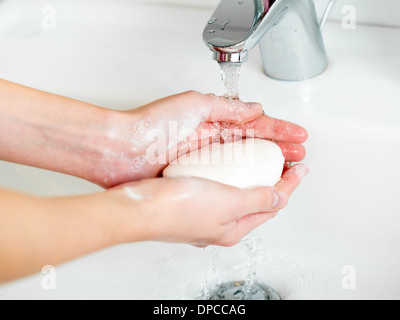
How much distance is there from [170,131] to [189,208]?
14cm

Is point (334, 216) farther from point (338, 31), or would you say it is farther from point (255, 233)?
point (338, 31)

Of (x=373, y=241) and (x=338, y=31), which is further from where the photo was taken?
(x=338, y=31)

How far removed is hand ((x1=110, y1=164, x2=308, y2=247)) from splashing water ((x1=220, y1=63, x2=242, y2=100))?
0.12m

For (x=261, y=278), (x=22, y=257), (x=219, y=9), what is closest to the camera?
(x=22, y=257)

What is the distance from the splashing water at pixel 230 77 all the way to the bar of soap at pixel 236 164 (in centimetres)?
5

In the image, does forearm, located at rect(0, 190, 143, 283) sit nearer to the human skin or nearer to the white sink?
the human skin

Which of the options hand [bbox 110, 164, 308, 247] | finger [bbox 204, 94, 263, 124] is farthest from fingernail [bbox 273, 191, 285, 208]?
finger [bbox 204, 94, 263, 124]

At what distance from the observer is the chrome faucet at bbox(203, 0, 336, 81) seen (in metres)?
0.60

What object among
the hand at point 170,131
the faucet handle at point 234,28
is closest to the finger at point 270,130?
the hand at point 170,131

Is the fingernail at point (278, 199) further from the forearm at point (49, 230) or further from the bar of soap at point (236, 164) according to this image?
the forearm at point (49, 230)

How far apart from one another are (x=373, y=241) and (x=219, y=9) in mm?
317

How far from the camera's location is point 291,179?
66 cm

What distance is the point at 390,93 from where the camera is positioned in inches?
27.8

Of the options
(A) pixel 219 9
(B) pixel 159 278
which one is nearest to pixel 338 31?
(A) pixel 219 9
